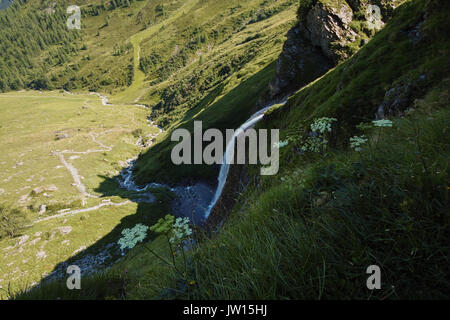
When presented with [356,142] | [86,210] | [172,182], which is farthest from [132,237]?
[172,182]

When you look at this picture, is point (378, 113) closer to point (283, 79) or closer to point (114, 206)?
point (283, 79)

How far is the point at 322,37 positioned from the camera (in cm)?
4431

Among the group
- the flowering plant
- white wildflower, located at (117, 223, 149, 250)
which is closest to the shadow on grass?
white wildflower, located at (117, 223, 149, 250)

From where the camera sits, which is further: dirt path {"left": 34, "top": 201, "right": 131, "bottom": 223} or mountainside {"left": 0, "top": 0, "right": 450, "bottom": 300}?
dirt path {"left": 34, "top": 201, "right": 131, "bottom": 223}

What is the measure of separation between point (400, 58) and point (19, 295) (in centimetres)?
2413

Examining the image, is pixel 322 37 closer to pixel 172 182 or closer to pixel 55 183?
pixel 172 182

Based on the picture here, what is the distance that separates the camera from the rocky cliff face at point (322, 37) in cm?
4119

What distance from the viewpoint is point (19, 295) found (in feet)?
10.6

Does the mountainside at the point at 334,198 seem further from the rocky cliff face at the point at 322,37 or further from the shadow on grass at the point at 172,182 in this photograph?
the shadow on grass at the point at 172,182

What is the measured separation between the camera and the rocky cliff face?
1622 inches

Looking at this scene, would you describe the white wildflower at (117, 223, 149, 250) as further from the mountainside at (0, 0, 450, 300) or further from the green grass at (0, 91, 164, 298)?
the green grass at (0, 91, 164, 298)

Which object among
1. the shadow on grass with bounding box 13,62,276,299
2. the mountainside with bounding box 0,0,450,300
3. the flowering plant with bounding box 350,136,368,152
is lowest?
the shadow on grass with bounding box 13,62,276,299

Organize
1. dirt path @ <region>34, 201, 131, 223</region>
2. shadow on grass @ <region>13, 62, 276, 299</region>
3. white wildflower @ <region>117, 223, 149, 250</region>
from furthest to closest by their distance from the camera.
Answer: dirt path @ <region>34, 201, 131, 223</region> → shadow on grass @ <region>13, 62, 276, 299</region> → white wildflower @ <region>117, 223, 149, 250</region>
